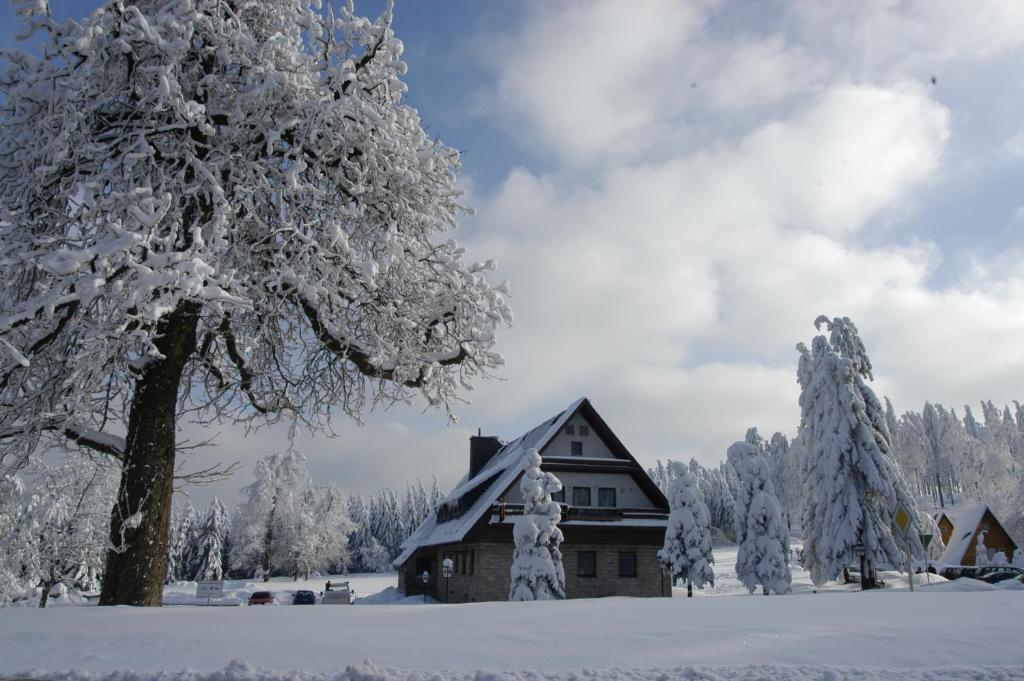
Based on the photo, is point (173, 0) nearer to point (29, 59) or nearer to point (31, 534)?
point (29, 59)

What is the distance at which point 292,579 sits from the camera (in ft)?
264

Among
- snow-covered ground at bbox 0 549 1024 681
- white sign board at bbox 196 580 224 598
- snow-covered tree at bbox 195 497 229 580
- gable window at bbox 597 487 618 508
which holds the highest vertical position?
gable window at bbox 597 487 618 508

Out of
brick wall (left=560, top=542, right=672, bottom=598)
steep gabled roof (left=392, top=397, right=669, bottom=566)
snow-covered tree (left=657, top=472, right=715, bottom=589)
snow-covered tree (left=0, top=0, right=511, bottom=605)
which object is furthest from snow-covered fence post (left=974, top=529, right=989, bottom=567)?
snow-covered tree (left=0, top=0, right=511, bottom=605)

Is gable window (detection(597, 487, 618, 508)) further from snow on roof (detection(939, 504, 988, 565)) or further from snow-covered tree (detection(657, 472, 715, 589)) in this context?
snow on roof (detection(939, 504, 988, 565))

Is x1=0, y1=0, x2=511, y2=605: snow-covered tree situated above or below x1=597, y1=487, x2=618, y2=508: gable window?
above

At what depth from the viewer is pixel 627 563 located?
31.3 meters

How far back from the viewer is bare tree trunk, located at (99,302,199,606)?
28.5 ft

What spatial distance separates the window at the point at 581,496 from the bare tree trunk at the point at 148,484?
23.9 metres

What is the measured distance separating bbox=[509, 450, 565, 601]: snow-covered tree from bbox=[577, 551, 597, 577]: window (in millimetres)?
5397

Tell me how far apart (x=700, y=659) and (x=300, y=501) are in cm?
7448

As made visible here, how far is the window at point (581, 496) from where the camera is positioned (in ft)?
103

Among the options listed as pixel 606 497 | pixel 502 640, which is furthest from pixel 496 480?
pixel 502 640

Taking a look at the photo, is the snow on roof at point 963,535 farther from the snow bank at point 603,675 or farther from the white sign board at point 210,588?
the snow bank at point 603,675

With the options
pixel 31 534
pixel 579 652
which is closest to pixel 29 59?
pixel 579 652
